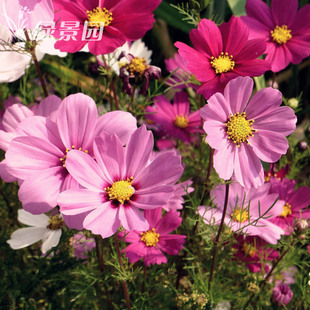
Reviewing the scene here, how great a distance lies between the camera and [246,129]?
24.0 inches

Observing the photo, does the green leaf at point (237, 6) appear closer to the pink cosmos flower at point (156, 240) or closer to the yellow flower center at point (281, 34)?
the yellow flower center at point (281, 34)

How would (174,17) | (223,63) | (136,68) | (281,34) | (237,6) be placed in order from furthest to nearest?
(174,17) < (237,6) < (281,34) < (136,68) < (223,63)

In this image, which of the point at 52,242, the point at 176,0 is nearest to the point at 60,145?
the point at 52,242

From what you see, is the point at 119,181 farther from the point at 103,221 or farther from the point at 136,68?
the point at 136,68

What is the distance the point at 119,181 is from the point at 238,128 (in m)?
0.19

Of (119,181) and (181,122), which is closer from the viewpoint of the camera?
(119,181)

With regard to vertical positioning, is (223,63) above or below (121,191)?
above

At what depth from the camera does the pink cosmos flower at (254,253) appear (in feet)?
2.85

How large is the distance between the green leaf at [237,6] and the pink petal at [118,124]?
1.78 ft

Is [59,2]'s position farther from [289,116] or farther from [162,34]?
[162,34]

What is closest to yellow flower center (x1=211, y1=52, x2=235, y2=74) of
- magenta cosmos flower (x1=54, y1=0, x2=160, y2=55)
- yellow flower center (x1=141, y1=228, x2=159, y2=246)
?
magenta cosmos flower (x1=54, y1=0, x2=160, y2=55)

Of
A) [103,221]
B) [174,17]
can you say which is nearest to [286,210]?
[103,221]

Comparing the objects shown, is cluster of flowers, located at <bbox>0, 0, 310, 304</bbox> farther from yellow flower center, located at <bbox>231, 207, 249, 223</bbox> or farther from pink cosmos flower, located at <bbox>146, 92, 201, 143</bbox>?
pink cosmos flower, located at <bbox>146, 92, 201, 143</bbox>

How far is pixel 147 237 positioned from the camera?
2.59ft
